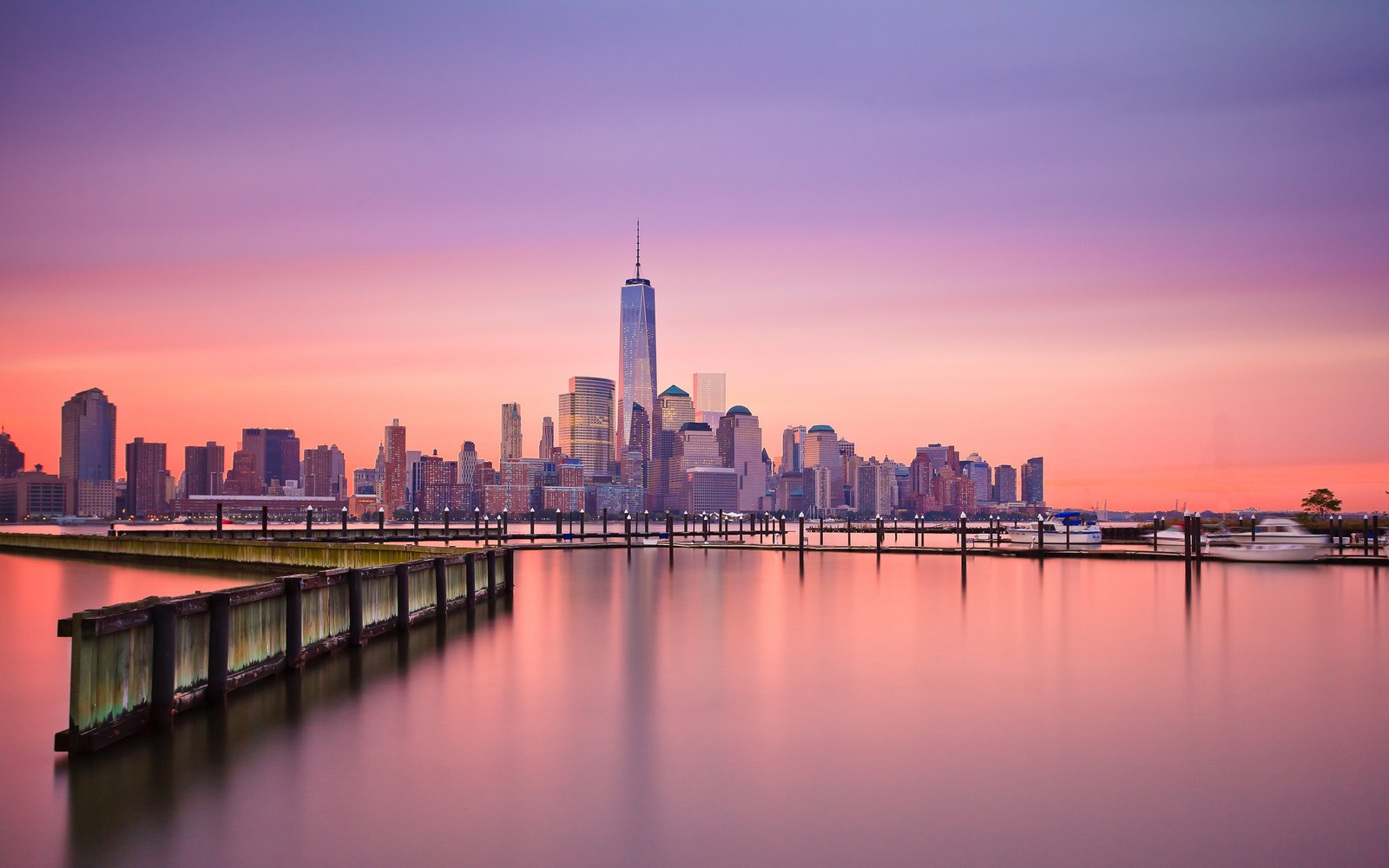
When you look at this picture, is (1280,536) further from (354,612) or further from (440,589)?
(354,612)

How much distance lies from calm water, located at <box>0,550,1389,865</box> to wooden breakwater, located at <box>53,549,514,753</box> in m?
0.47

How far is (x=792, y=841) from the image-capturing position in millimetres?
9883

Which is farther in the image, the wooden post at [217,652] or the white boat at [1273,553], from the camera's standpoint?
the white boat at [1273,553]

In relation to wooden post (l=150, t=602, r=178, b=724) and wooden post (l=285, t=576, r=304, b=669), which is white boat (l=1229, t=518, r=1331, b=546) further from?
wooden post (l=150, t=602, r=178, b=724)

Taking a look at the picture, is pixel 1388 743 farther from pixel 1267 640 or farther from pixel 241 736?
pixel 241 736

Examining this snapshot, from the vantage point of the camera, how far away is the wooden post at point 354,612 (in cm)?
2208

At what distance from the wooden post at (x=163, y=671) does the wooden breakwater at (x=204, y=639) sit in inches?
0.4

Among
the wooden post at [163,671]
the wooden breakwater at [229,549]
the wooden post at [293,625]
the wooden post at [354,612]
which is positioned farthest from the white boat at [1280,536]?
the wooden post at [163,671]

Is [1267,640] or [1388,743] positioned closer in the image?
[1388,743]

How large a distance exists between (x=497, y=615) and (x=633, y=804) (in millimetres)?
19282

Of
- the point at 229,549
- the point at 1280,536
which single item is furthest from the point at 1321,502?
the point at 229,549

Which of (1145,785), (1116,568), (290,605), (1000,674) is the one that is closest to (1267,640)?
(1000,674)

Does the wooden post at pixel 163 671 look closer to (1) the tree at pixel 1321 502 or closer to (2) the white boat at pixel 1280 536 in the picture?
(2) the white boat at pixel 1280 536

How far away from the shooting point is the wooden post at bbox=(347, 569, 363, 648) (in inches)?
869
